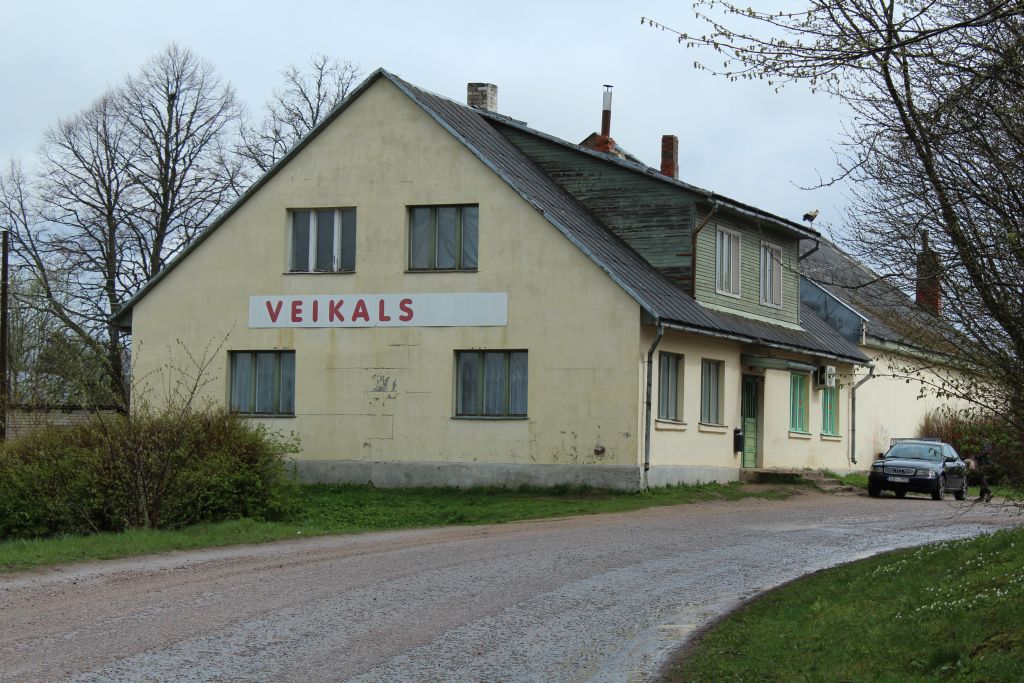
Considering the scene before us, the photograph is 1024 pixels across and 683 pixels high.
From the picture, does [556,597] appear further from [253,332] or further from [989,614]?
[253,332]

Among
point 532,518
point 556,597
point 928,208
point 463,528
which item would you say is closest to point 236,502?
point 463,528

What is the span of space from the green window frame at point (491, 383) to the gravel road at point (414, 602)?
23.2 feet

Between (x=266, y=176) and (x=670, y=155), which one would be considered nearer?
(x=266, y=176)

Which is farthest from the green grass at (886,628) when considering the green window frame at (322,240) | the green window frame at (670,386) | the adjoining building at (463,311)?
the green window frame at (322,240)

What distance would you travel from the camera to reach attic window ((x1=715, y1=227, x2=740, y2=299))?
100 ft

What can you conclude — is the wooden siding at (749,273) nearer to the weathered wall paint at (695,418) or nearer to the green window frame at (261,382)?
the weathered wall paint at (695,418)

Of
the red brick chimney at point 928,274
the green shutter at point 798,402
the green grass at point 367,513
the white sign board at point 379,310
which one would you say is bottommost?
the green grass at point 367,513

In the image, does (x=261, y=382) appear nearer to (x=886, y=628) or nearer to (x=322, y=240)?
(x=322, y=240)

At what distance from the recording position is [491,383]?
2731 cm

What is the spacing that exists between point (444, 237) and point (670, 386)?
5.71 m

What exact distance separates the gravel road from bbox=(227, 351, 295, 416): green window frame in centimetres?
956

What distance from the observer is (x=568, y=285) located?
2655 cm

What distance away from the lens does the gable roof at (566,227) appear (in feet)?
87.4

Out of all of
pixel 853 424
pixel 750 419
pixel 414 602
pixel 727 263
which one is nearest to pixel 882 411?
pixel 853 424
